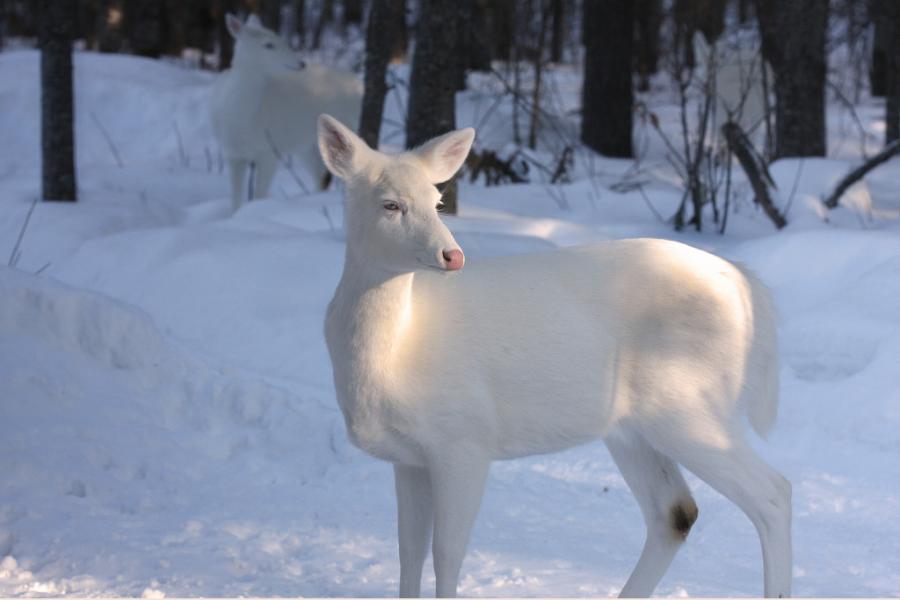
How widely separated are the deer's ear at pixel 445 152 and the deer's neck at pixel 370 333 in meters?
0.33

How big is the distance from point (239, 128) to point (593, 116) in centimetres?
467

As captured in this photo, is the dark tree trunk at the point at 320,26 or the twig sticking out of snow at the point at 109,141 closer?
the twig sticking out of snow at the point at 109,141

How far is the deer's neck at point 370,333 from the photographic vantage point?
3.51m

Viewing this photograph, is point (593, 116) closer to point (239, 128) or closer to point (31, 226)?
point (239, 128)

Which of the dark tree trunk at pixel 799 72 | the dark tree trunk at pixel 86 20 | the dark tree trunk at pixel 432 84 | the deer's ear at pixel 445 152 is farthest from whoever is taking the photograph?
the dark tree trunk at pixel 86 20

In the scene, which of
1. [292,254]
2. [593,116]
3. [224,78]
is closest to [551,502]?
[292,254]

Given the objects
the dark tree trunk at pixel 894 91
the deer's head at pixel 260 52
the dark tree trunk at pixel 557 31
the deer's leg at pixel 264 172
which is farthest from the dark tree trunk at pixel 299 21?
the dark tree trunk at pixel 894 91

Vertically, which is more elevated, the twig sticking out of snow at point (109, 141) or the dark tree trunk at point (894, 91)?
the dark tree trunk at point (894, 91)

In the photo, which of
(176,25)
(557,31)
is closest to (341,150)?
(557,31)

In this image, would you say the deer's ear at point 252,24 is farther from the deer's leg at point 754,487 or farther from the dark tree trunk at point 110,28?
the dark tree trunk at point 110,28

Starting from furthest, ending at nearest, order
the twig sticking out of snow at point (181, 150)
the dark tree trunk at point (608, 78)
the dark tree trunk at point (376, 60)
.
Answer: the twig sticking out of snow at point (181, 150), the dark tree trunk at point (608, 78), the dark tree trunk at point (376, 60)

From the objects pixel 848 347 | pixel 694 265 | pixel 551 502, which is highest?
pixel 694 265

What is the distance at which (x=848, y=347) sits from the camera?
6.05m

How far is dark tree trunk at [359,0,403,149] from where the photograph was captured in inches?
355
